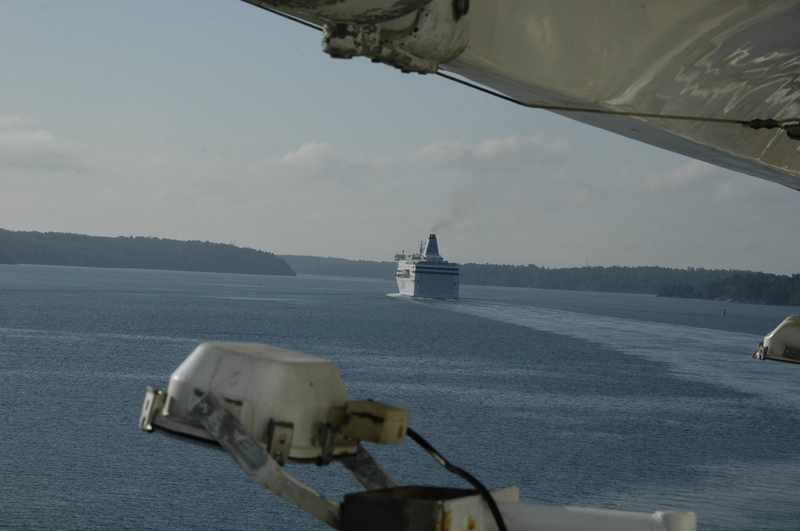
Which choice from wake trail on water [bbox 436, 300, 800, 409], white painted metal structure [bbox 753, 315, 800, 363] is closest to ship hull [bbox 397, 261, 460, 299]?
wake trail on water [bbox 436, 300, 800, 409]

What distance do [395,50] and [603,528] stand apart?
1.33 meters

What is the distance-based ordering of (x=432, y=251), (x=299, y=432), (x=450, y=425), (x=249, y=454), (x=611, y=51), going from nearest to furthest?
(x=249, y=454) → (x=299, y=432) → (x=611, y=51) → (x=450, y=425) → (x=432, y=251)

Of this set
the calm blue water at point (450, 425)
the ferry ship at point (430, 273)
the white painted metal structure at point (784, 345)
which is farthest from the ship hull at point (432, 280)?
the white painted metal structure at point (784, 345)

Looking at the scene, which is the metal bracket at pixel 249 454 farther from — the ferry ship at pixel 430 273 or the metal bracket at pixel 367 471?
the ferry ship at pixel 430 273

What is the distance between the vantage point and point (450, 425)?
25125 mm

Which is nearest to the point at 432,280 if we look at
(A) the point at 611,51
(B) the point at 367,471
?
(A) the point at 611,51

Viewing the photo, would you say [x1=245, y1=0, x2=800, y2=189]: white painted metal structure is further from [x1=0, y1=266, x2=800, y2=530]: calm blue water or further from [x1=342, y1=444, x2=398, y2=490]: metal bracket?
[x1=0, y1=266, x2=800, y2=530]: calm blue water

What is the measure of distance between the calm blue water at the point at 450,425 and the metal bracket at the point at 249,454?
15.0m

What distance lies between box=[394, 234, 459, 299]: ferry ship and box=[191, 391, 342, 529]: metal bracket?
91983 millimetres

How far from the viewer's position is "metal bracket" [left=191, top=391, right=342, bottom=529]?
1.64m

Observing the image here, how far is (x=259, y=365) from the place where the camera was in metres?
1.77

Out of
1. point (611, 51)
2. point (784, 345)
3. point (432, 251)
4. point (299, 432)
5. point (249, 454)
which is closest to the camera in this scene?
point (249, 454)

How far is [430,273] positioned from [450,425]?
73.4m

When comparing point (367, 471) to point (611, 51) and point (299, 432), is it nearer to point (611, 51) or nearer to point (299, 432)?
point (299, 432)
